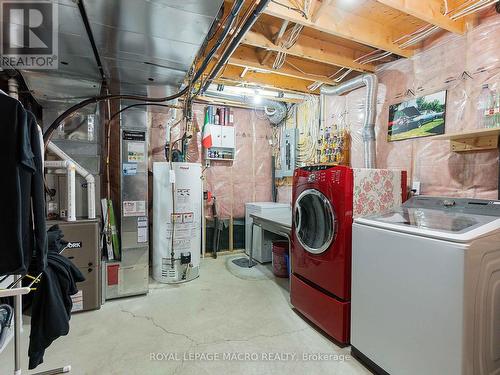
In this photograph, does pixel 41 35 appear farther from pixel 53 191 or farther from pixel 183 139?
pixel 183 139

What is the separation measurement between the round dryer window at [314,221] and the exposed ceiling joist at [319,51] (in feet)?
4.47

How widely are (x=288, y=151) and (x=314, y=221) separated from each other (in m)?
2.03

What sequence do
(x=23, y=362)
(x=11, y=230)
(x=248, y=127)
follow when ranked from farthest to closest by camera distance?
(x=248, y=127) → (x=23, y=362) → (x=11, y=230)

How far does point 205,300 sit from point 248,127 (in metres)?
2.94

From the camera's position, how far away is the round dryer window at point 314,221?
2.10 meters

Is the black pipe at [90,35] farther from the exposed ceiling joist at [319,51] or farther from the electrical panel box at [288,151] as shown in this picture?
the electrical panel box at [288,151]

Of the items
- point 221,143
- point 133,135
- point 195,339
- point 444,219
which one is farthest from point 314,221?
point 221,143

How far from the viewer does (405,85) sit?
2.52 meters

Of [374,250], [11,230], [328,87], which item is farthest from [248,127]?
[11,230]

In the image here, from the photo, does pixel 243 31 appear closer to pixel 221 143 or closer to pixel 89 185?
pixel 89 185

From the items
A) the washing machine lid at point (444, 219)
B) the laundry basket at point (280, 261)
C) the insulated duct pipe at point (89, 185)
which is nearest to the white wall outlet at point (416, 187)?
the washing machine lid at point (444, 219)

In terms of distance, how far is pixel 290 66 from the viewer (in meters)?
3.02

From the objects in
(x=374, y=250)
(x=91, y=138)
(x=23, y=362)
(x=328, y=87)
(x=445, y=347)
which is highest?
(x=328, y=87)

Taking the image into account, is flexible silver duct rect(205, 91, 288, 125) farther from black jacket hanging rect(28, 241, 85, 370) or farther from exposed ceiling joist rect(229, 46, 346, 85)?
black jacket hanging rect(28, 241, 85, 370)
